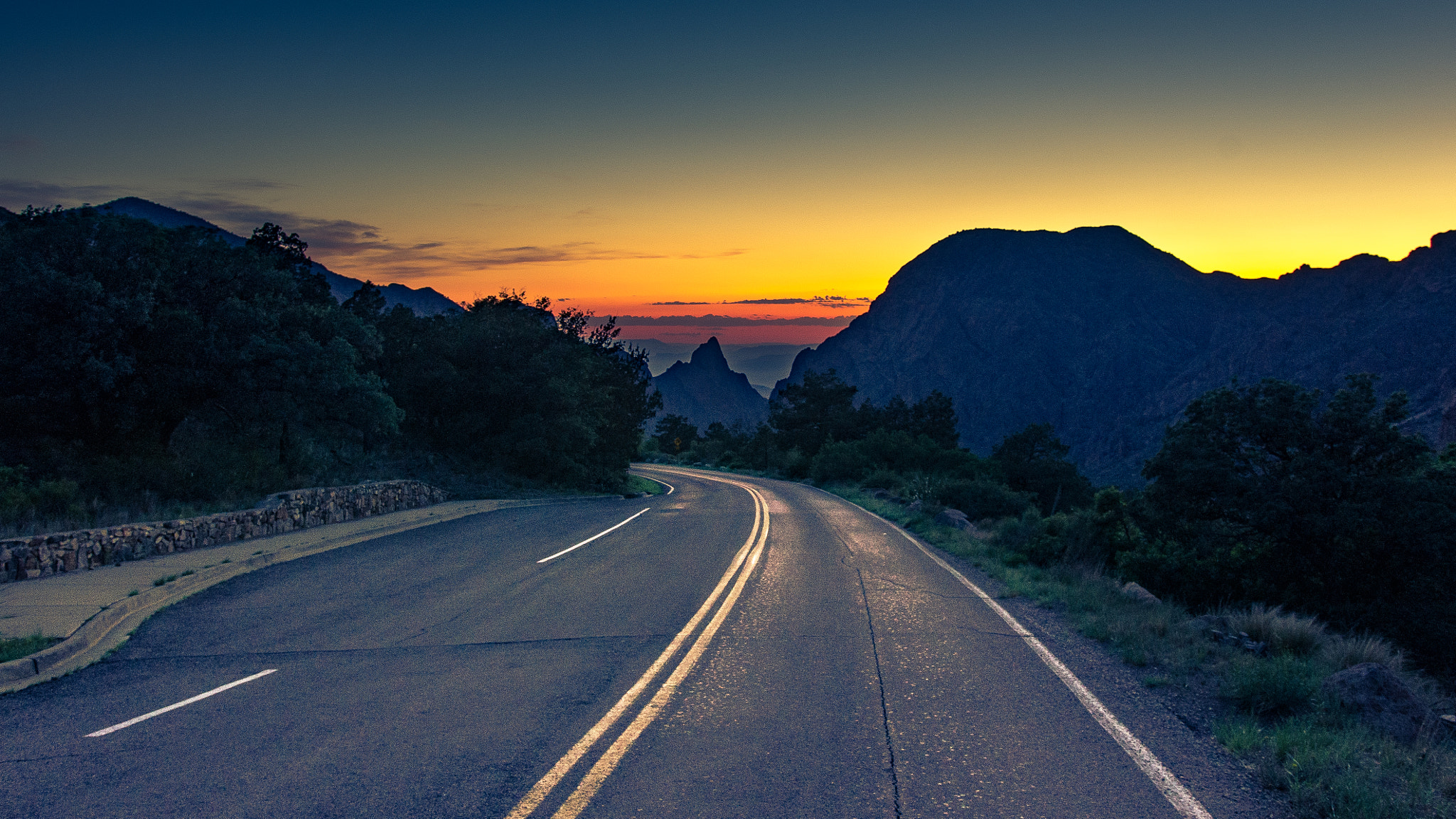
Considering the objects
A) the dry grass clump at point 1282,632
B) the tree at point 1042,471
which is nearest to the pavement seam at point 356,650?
the dry grass clump at point 1282,632

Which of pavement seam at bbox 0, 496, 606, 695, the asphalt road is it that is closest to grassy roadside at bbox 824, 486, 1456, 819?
the asphalt road

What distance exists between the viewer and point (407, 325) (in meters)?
38.8

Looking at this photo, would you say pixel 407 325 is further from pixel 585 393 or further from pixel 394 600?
pixel 394 600

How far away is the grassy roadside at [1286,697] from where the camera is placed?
4.59 meters

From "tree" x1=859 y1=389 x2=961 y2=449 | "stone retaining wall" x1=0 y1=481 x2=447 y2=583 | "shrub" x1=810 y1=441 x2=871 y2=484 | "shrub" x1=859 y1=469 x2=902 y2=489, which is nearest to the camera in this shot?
"stone retaining wall" x1=0 y1=481 x2=447 y2=583

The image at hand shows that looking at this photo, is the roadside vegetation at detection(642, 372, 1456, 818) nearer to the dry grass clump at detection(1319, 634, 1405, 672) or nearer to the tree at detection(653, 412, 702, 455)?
the dry grass clump at detection(1319, 634, 1405, 672)

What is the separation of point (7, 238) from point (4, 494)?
28.8 feet

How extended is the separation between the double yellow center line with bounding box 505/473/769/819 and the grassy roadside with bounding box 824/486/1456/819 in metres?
3.99

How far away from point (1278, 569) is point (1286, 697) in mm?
15536

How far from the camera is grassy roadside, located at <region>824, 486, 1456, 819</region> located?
4.59m

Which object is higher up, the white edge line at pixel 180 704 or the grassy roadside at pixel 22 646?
the white edge line at pixel 180 704

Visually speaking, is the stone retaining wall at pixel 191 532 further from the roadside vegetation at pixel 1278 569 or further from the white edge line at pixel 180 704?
the roadside vegetation at pixel 1278 569

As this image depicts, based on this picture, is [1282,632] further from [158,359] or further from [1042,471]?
[1042,471]

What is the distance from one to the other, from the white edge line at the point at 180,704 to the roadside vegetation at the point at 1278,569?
7.75 meters
